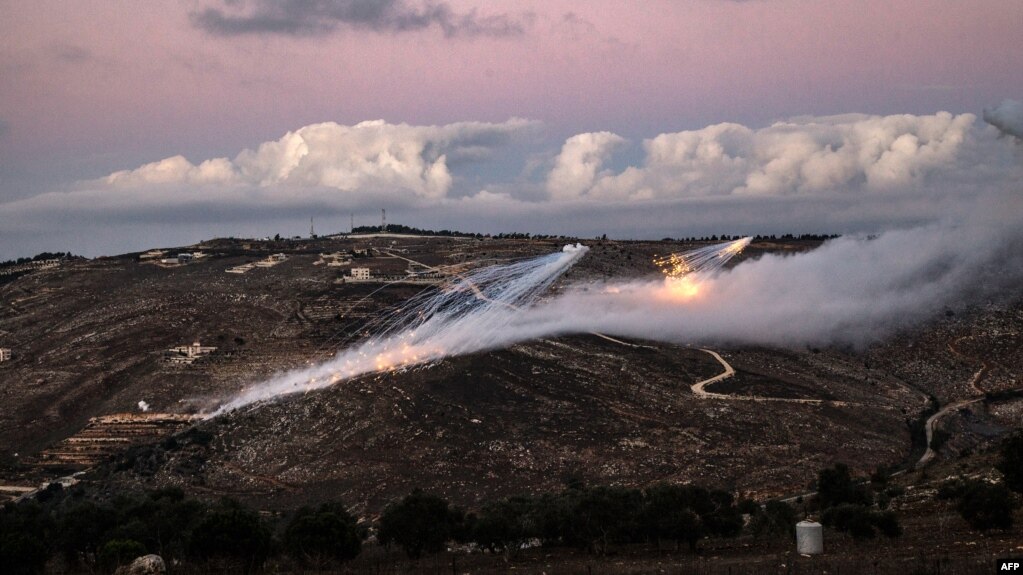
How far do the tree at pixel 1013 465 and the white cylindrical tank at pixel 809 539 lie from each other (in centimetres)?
1265

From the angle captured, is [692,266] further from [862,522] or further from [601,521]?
[862,522]

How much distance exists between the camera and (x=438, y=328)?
372 ft

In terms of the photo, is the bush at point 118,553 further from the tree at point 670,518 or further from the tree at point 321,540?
the tree at point 670,518

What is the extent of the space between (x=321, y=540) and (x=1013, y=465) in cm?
3471

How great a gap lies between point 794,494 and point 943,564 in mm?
33232

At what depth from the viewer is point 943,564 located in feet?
127

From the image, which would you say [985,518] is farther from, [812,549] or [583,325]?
[583,325]

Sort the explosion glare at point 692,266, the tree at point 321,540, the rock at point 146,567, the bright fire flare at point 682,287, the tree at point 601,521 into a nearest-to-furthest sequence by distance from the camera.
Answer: the rock at point 146,567
the tree at point 321,540
the tree at point 601,521
the bright fire flare at point 682,287
the explosion glare at point 692,266

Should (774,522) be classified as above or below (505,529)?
below

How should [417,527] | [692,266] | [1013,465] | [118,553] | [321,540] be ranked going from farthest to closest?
[692,266] < [417,527] < [1013,465] < [118,553] < [321,540]

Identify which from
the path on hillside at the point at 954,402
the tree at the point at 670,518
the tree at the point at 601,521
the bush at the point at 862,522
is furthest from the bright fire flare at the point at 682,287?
the bush at the point at 862,522

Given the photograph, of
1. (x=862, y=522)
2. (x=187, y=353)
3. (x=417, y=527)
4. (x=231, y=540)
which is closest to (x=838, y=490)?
(x=862, y=522)

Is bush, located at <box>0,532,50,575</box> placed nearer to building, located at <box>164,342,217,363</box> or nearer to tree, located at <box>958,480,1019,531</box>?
tree, located at <box>958,480,1019,531</box>

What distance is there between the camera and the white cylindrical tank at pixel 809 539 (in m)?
47.7
